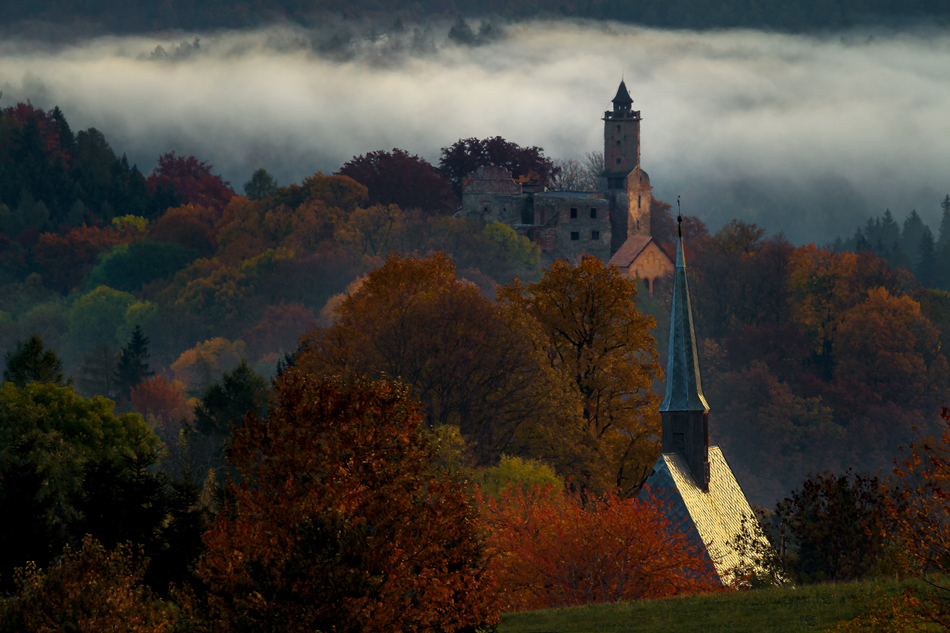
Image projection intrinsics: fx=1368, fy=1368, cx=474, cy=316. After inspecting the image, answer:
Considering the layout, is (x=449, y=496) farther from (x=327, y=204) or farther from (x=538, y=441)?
(x=327, y=204)

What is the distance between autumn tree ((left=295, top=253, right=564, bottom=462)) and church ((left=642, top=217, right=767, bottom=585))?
5560mm

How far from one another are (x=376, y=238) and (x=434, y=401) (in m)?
81.2

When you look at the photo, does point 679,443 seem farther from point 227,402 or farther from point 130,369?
point 130,369

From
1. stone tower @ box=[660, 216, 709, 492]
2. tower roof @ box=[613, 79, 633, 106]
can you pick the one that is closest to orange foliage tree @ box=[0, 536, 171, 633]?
stone tower @ box=[660, 216, 709, 492]

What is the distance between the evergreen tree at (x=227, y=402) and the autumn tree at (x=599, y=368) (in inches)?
811

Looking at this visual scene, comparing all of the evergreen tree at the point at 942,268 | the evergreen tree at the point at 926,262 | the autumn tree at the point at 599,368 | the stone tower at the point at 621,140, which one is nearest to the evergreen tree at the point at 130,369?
the stone tower at the point at 621,140

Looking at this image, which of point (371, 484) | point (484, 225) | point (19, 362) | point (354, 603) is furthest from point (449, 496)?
point (484, 225)

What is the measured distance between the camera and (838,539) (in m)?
28.9

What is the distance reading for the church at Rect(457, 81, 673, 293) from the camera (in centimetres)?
11812

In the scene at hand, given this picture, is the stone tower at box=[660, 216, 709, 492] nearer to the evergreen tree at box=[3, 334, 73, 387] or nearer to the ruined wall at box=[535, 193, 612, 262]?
the evergreen tree at box=[3, 334, 73, 387]

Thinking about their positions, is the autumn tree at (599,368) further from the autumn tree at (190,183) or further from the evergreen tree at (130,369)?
the autumn tree at (190,183)

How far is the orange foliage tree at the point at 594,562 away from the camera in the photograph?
3178 cm

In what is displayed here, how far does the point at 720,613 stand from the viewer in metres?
24.2

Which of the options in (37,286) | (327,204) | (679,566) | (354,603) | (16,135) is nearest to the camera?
(354,603)
